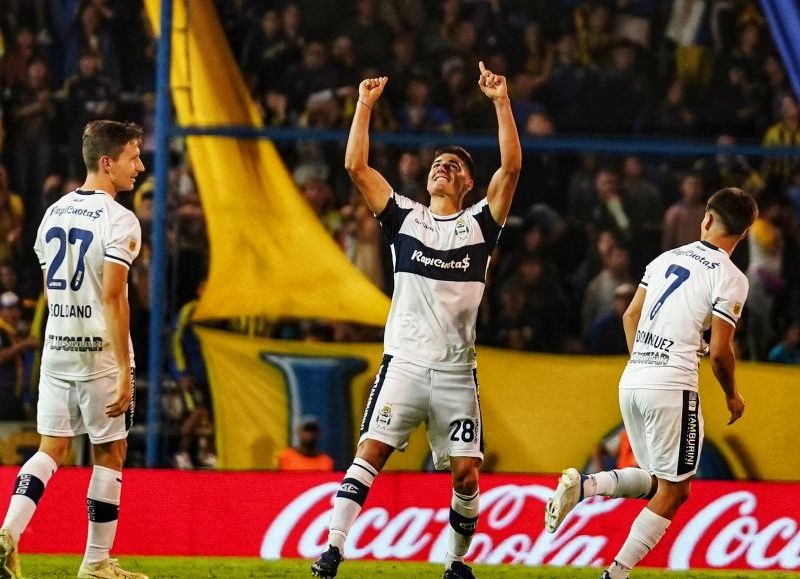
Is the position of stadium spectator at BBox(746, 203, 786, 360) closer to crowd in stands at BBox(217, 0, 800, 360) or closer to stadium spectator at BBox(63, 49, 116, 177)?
crowd in stands at BBox(217, 0, 800, 360)

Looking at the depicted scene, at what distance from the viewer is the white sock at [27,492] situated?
579cm

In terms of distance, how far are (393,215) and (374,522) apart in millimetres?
2195

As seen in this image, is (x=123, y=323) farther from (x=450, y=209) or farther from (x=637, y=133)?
(x=637, y=133)

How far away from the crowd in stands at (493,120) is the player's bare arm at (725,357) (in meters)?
4.13

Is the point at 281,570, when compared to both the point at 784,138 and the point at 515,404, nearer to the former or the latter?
the point at 515,404

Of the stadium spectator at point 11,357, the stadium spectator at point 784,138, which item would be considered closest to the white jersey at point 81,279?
the stadium spectator at point 11,357

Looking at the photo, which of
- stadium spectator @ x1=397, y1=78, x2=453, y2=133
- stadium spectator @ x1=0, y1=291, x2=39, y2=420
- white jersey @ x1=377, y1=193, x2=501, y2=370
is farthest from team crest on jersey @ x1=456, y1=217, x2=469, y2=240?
stadium spectator @ x1=397, y1=78, x2=453, y2=133

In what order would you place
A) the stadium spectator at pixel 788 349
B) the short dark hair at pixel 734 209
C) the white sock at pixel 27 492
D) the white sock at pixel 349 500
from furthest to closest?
the stadium spectator at pixel 788 349 → the short dark hair at pixel 734 209 → the white sock at pixel 27 492 → the white sock at pixel 349 500

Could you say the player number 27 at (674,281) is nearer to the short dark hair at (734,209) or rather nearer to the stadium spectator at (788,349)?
the short dark hair at (734,209)

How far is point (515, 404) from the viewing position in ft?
31.9

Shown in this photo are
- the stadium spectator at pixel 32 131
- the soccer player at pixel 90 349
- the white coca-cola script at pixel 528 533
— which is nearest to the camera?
the soccer player at pixel 90 349

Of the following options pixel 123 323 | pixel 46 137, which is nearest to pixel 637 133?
pixel 46 137

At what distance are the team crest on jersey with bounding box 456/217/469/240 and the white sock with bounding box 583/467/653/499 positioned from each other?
1.16 metres

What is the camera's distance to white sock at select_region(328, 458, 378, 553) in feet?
18.6
